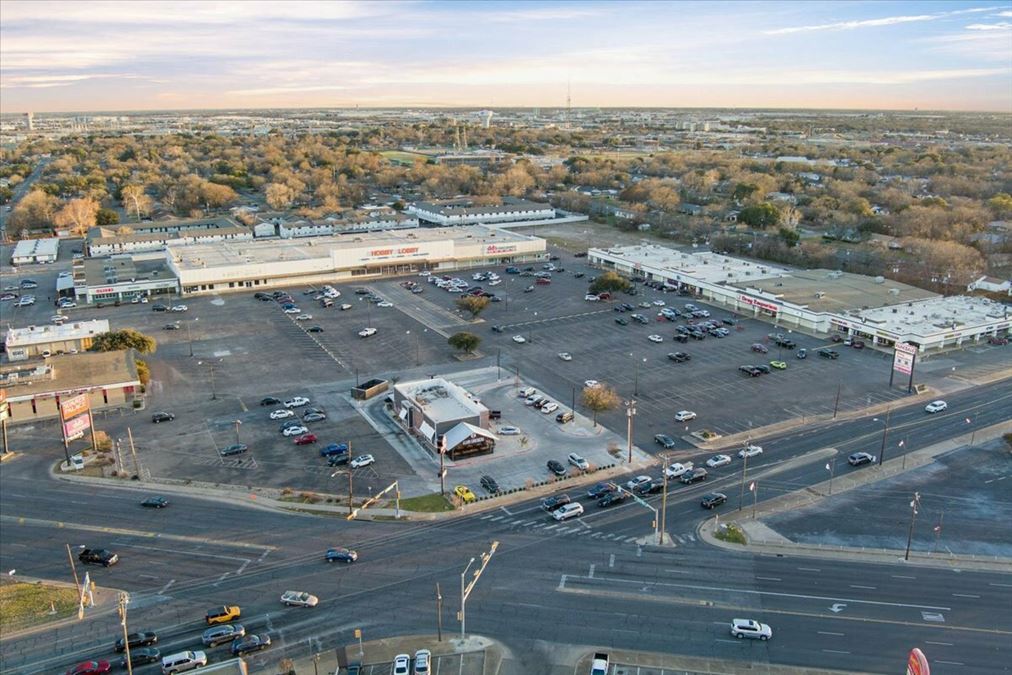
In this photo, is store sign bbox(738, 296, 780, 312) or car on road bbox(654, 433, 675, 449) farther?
store sign bbox(738, 296, 780, 312)

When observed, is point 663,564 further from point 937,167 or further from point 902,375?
point 937,167

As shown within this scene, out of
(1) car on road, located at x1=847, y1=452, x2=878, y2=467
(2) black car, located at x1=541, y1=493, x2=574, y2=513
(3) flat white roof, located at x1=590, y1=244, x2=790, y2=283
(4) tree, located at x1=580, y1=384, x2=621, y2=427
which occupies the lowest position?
(2) black car, located at x1=541, y1=493, x2=574, y2=513

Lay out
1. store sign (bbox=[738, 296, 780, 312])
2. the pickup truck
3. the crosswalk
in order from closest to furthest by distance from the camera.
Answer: the pickup truck < the crosswalk < store sign (bbox=[738, 296, 780, 312])

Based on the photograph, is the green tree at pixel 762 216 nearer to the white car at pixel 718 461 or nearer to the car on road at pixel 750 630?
the white car at pixel 718 461

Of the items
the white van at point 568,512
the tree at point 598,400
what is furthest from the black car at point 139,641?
the tree at point 598,400

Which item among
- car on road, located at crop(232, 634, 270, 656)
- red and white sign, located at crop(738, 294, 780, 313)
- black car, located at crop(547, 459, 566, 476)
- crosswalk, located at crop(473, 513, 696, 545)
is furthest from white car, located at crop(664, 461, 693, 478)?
red and white sign, located at crop(738, 294, 780, 313)

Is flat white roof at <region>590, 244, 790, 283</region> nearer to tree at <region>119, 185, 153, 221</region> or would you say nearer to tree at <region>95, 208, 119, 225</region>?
tree at <region>95, 208, 119, 225</region>

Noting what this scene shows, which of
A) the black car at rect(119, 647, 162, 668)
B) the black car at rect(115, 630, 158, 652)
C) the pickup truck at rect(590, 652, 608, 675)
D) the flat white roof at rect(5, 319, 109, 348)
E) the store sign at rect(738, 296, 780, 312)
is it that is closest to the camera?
the pickup truck at rect(590, 652, 608, 675)

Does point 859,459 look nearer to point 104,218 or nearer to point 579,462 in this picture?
point 579,462

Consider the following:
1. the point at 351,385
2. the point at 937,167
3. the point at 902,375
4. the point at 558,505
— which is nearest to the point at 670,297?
the point at 902,375
